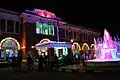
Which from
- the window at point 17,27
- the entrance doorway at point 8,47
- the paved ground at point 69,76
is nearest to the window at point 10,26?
the window at point 17,27

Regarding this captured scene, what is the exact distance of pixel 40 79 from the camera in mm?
16141

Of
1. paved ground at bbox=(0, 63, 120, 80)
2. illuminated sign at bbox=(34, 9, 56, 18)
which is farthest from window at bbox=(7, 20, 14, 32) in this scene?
paved ground at bbox=(0, 63, 120, 80)

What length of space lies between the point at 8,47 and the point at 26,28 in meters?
4.37

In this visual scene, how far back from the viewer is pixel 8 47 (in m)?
39.4

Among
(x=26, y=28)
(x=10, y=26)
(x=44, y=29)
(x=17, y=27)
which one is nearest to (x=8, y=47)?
(x=10, y=26)

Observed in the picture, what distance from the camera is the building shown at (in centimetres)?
3925

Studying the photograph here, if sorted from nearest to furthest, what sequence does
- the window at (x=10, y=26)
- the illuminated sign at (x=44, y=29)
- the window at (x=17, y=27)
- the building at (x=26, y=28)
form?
1. the building at (x=26, y=28)
2. the window at (x=10, y=26)
3. the window at (x=17, y=27)
4. the illuminated sign at (x=44, y=29)

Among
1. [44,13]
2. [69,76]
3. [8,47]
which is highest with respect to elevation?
[44,13]

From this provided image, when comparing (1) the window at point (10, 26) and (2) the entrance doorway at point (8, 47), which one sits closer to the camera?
(2) the entrance doorway at point (8, 47)

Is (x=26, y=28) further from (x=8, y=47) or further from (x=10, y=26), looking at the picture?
(x=8, y=47)

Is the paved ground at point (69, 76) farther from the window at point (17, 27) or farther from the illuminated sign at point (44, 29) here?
the illuminated sign at point (44, 29)

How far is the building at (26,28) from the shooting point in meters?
39.2

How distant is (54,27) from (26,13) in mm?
7865

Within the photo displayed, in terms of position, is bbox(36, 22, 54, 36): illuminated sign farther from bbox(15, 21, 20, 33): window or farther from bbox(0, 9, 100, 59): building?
bbox(15, 21, 20, 33): window
